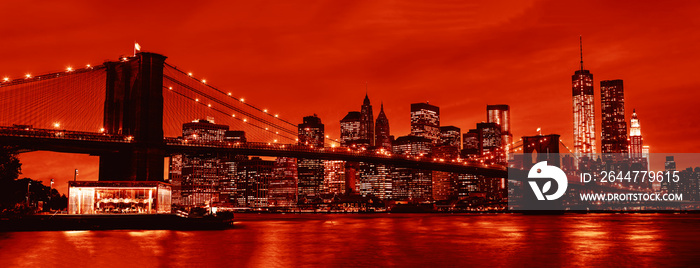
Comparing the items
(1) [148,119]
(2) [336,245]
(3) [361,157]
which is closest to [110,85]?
(1) [148,119]

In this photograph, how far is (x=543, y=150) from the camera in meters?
110

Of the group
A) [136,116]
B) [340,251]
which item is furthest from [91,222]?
[340,251]

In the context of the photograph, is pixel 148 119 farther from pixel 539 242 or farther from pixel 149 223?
pixel 539 242

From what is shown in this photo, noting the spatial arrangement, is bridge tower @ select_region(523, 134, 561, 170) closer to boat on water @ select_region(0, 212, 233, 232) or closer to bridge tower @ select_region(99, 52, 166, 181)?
bridge tower @ select_region(99, 52, 166, 181)

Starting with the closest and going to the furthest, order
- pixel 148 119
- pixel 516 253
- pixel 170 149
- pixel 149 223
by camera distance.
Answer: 1. pixel 516 253
2. pixel 149 223
3. pixel 148 119
4. pixel 170 149

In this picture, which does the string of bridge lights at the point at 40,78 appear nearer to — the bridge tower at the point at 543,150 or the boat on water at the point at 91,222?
the boat on water at the point at 91,222

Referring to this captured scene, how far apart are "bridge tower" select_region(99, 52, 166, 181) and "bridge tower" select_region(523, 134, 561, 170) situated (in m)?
61.5

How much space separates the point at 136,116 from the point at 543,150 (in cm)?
6843

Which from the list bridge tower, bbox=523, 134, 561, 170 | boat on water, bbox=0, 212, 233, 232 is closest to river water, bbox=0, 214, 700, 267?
boat on water, bbox=0, 212, 233, 232

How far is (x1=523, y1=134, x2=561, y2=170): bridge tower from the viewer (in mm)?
106412

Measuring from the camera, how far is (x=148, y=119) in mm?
61562

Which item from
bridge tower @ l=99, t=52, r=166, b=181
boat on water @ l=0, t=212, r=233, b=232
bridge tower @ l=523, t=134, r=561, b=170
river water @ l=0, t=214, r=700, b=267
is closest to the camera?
river water @ l=0, t=214, r=700, b=267

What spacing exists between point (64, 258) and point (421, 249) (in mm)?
15868

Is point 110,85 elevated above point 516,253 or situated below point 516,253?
above
